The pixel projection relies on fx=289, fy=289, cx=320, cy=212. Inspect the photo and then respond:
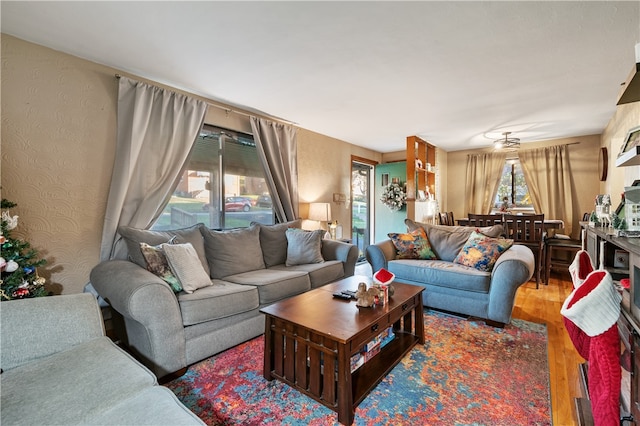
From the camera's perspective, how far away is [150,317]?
1.76 meters

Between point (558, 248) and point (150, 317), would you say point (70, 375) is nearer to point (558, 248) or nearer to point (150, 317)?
point (150, 317)

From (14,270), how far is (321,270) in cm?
229

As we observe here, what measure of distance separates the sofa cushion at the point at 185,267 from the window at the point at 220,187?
2.62 feet

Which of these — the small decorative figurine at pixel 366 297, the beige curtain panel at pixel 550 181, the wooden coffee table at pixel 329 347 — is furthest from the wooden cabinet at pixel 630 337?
the beige curtain panel at pixel 550 181

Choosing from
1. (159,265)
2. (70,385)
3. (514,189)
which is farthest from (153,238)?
(514,189)

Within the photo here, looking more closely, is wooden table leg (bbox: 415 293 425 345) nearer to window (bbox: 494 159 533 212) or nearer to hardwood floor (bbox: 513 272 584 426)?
hardwood floor (bbox: 513 272 584 426)

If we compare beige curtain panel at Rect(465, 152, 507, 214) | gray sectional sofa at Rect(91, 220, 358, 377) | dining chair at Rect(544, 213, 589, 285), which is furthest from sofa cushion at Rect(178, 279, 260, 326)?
beige curtain panel at Rect(465, 152, 507, 214)

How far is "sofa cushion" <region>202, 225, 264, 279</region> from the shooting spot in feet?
9.13

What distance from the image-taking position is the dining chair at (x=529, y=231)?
3.90m

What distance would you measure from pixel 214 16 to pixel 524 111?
368cm

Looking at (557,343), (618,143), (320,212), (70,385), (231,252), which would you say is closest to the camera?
(70,385)

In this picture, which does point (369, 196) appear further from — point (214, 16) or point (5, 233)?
point (5, 233)

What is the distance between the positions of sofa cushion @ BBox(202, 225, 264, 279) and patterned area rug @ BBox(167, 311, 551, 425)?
0.76 m

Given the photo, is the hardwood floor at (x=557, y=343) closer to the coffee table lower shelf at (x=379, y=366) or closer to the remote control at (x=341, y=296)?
the coffee table lower shelf at (x=379, y=366)
